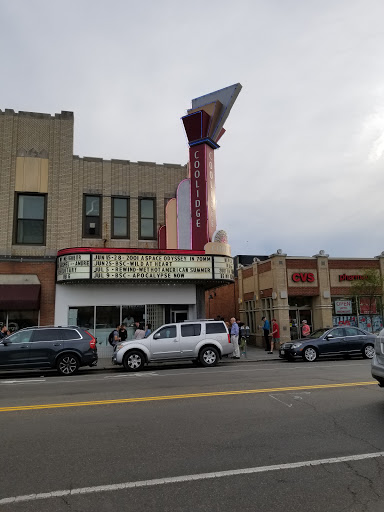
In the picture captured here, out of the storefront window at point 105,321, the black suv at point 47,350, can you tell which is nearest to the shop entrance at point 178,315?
the storefront window at point 105,321

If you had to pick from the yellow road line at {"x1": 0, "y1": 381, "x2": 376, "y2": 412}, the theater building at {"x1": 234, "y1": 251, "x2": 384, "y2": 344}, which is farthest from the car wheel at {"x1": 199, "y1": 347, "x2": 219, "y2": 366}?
the theater building at {"x1": 234, "y1": 251, "x2": 384, "y2": 344}

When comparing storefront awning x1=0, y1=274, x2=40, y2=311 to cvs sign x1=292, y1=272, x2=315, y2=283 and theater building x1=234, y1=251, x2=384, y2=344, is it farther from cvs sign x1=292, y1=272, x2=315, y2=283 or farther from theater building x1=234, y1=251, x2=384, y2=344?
cvs sign x1=292, y1=272, x2=315, y2=283

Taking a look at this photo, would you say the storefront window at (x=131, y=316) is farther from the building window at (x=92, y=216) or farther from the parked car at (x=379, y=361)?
the parked car at (x=379, y=361)

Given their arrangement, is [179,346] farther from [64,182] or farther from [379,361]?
[64,182]

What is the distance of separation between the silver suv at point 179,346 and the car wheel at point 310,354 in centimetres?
326

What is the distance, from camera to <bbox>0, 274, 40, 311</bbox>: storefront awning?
715 inches

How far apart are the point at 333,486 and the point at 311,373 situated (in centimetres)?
871

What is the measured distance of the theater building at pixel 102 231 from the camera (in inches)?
750

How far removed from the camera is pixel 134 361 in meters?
15.1

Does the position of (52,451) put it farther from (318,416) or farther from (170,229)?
(170,229)

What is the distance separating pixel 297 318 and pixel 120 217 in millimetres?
11823

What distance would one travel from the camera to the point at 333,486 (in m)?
4.16

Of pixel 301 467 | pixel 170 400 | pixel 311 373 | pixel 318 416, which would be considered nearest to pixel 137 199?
pixel 311 373

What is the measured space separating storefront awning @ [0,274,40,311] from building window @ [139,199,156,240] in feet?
18.9
